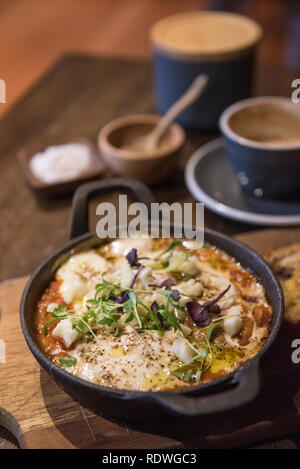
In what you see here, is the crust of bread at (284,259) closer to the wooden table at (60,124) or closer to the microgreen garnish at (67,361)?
the wooden table at (60,124)

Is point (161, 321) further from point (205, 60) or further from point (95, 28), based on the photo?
point (95, 28)

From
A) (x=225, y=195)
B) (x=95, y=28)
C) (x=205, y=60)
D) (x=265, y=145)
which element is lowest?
(x=95, y=28)

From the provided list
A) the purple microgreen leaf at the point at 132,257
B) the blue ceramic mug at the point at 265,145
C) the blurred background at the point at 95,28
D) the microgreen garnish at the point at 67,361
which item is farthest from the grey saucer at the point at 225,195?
→ the blurred background at the point at 95,28

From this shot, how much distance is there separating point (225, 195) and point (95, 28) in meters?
4.20

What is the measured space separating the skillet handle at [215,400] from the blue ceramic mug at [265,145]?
1021 mm

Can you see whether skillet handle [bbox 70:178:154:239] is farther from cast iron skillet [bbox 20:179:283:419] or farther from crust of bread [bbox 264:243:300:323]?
crust of bread [bbox 264:243:300:323]

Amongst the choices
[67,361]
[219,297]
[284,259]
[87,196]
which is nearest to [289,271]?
[284,259]

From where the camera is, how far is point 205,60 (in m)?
2.46

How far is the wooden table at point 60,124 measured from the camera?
6.70 feet

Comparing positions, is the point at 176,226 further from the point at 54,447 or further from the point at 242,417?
the point at 54,447

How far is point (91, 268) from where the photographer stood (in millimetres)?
1568

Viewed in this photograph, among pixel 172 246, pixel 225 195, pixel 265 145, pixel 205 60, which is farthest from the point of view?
pixel 205 60

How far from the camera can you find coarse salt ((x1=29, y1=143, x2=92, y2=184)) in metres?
2.26

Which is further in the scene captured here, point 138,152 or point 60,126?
point 60,126
